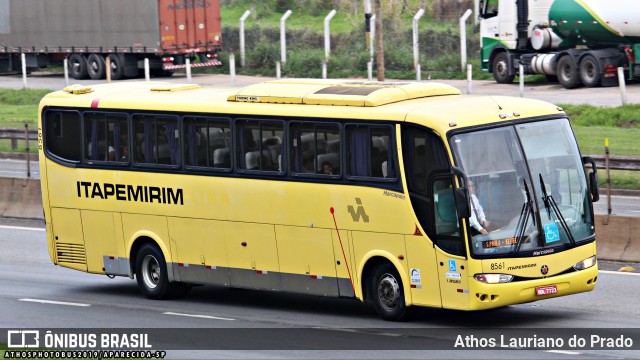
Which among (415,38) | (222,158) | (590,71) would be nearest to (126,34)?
(415,38)

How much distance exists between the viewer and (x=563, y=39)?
46.1 meters

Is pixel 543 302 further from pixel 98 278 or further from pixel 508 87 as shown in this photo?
pixel 508 87

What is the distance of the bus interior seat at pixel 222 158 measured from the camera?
17812mm

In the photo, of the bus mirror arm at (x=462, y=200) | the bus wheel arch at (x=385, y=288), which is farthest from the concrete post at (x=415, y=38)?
the bus mirror arm at (x=462, y=200)

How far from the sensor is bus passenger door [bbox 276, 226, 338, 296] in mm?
16750

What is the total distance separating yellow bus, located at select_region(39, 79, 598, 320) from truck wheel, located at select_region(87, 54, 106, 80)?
115ft

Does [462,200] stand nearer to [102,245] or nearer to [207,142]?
[207,142]

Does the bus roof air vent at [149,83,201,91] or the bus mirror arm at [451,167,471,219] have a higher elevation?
the bus roof air vent at [149,83,201,91]

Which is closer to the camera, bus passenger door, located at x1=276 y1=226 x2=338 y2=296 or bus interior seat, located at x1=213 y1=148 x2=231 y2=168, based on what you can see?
bus passenger door, located at x1=276 y1=226 x2=338 y2=296

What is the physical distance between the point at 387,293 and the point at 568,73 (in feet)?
99.2

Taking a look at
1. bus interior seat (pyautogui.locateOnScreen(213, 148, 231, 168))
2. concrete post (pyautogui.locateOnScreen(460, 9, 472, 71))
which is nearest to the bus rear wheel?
bus interior seat (pyautogui.locateOnScreen(213, 148, 231, 168))

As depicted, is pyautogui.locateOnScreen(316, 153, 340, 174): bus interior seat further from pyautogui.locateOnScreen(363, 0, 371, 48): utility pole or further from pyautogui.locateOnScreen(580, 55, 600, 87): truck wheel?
pyautogui.locateOnScreen(363, 0, 371, 48): utility pole

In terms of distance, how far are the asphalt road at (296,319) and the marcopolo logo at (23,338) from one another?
54 centimetres

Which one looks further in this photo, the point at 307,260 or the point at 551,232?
the point at 307,260
